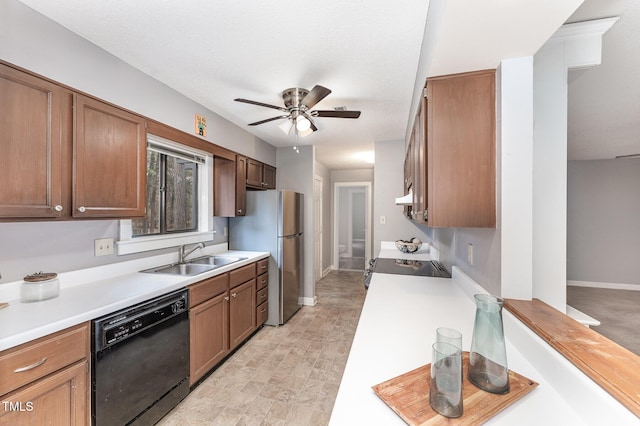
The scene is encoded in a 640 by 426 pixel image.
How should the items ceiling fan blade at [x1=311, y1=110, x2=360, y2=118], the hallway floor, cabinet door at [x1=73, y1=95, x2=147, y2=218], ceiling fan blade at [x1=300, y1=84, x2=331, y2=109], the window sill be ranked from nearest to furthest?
1. the window sill
2. cabinet door at [x1=73, y1=95, x2=147, y2=218]
3. ceiling fan blade at [x1=300, y1=84, x2=331, y2=109]
4. ceiling fan blade at [x1=311, y1=110, x2=360, y2=118]
5. the hallway floor

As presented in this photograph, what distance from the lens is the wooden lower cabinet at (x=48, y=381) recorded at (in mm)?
1015

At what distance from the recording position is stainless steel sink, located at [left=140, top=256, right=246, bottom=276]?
225 cm

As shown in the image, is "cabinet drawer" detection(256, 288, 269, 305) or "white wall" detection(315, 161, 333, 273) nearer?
"cabinet drawer" detection(256, 288, 269, 305)

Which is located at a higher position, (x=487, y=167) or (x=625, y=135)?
(x=625, y=135)

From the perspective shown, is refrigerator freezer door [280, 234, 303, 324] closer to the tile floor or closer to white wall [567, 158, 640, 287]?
the tile floor

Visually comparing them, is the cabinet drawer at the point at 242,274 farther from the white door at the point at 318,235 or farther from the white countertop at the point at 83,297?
the white door at the point at 318,235

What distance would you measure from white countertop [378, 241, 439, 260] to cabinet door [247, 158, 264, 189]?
1881mm

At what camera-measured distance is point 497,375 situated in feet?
2.45

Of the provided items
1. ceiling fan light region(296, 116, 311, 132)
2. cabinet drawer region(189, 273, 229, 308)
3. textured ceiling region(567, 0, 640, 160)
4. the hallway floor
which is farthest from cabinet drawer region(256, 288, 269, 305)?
the hallway floor

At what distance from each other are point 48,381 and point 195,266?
1.42 meters

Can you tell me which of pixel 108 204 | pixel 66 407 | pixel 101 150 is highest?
pixel 101 150

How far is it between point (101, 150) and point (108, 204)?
337 mm

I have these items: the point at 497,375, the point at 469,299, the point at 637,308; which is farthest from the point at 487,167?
the point at 637,308

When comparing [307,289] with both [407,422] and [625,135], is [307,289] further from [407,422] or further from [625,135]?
[625,135]
